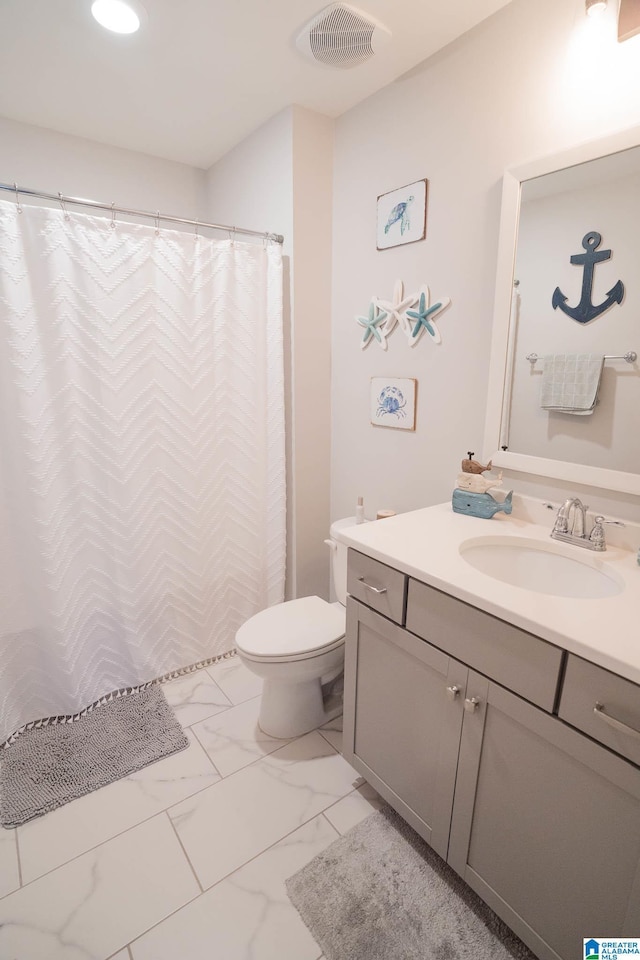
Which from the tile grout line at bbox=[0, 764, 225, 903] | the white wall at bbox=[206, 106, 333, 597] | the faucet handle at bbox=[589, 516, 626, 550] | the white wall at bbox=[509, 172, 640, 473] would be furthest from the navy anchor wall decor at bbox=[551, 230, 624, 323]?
the tile grout line at bbox=[0, 764, 225, 903]

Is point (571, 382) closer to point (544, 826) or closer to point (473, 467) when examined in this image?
point (473, 467)

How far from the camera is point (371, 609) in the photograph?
1.34 meters

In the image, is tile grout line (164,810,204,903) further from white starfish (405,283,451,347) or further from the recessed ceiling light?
the recessed ceiling light

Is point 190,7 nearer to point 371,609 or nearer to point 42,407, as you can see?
point 42,407

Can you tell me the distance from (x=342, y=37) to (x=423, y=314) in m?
0.88

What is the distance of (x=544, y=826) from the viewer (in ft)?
3.17

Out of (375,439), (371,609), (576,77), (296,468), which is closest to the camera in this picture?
(576,77)

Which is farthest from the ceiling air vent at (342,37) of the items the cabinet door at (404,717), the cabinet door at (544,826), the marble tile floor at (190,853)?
the marble tile floor at (190,853)

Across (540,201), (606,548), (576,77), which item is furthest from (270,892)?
(576,77)

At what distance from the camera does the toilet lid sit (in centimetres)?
163

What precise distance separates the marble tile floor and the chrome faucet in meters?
1.05

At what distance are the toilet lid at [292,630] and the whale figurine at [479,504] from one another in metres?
0.64

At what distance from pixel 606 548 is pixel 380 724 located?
0.80 metres

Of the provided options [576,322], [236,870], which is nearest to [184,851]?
[236,870]
